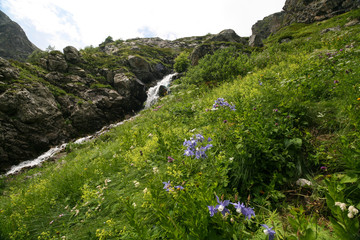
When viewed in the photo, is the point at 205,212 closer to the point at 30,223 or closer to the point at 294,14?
the point at 30,223

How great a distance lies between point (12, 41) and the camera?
286ft

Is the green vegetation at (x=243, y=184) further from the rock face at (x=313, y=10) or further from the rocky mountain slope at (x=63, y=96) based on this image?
the rock face at (x=313, y=10)

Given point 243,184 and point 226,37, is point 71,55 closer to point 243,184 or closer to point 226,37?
point 226,37

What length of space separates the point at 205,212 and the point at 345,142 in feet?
5.28

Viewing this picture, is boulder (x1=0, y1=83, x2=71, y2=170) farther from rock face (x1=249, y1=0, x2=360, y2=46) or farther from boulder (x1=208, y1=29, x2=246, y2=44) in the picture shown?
rock face (x1=249, y1=0, x2=360, y2=46)

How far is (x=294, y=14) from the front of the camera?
190 feet

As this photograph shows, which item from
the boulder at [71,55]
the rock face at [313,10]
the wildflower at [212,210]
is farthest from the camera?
the rock face at [313,10]

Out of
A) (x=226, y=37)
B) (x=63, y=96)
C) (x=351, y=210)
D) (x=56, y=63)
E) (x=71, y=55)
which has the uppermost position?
(x=71, y=55)

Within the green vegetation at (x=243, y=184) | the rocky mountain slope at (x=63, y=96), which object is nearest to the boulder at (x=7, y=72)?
the rocky mountain slope at (x=63, y=96)

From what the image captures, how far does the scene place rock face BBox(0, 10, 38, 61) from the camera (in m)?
81.3

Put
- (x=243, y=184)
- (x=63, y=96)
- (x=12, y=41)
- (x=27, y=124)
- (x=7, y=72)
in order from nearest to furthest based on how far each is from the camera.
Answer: (x=243, y=184) → (x=27, y=124) → (x=7, y=72) → (x=63, y=96) → (x=12, y=41)

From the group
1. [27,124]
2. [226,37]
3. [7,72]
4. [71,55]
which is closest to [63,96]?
[7,72]

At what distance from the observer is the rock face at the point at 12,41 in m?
81.3

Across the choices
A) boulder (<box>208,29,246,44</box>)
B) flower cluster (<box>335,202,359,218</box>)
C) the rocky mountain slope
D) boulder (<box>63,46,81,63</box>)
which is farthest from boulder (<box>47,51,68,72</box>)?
flower cluster (<box>335,202,359,218</box>)
